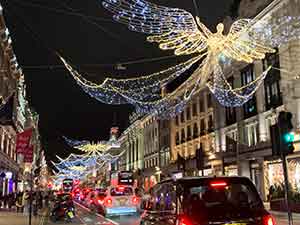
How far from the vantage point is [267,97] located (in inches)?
1556

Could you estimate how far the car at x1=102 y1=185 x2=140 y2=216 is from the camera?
88.1 feet

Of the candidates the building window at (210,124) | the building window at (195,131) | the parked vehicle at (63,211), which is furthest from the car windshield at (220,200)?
the building window at (195,131)

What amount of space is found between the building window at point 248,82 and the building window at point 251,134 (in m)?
1.11

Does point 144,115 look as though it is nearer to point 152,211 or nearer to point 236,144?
point 236,144

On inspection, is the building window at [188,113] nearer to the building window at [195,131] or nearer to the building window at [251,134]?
the building window at [195,131]

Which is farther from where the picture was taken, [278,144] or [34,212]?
[34,212]

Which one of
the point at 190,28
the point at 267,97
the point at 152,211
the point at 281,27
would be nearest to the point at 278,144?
the point at 152,211

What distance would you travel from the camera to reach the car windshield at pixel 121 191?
27.5m

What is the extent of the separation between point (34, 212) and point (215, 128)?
1089 inches

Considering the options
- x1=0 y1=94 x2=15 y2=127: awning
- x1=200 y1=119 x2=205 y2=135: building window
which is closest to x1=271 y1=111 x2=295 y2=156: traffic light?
x1=0 y1=94 x2=15 y2=127: awning

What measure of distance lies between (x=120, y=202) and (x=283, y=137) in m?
17.6

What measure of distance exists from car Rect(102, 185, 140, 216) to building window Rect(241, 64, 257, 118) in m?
18.6

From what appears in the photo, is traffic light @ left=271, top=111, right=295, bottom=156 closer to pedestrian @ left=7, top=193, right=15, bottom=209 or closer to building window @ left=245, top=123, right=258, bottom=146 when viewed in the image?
building window @ left=245, top=123, right=258, bottom=146

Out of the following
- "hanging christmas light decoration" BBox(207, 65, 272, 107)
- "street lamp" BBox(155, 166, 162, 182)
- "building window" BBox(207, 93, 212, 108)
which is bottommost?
"street lamp" BBox(155, 166, 162, 182)
